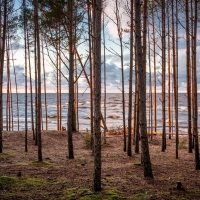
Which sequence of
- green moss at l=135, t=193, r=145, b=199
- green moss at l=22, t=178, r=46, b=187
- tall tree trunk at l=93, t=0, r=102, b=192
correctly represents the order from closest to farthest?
1. green moss at l=135, t=193, r=145, b=199
2. tall tree trunk at l=93, t=0, r=102, b=192
3. green moss at l=22, t=178, r=46, b=187

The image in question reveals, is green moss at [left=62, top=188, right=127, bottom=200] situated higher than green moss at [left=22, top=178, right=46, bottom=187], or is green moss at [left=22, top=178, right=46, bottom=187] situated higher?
green moss at [left=62, top=188, right=127, bottom=200]

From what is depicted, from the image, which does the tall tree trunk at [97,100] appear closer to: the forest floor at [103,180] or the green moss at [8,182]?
the forest floor at [103,180]

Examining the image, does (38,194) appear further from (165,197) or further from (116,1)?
(116,1)

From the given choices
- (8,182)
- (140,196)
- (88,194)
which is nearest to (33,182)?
(8,182)

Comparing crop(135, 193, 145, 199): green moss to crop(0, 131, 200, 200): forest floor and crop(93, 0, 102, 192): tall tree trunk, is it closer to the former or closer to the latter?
crop(0, 131, 200, 200): forest floor

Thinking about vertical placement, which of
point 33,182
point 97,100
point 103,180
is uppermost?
point 97,100

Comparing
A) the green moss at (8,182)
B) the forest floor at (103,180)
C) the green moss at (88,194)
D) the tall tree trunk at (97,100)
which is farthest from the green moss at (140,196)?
the green moss at (8,182)

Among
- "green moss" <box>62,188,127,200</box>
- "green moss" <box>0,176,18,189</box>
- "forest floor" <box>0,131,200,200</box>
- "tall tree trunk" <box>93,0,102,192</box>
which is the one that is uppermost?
"tall tree trunk" <box>93,0,102,192</box>

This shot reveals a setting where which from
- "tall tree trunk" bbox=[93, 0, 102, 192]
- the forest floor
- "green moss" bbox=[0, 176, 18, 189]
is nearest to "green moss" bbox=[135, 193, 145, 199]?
the forest floor

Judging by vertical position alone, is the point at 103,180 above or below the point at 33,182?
below

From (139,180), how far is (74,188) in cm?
193

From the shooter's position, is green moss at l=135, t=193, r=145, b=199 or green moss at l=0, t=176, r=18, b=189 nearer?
green moss at l=135, t=193, r=145, b=199

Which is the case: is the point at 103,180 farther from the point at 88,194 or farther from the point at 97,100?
the point at 97,100

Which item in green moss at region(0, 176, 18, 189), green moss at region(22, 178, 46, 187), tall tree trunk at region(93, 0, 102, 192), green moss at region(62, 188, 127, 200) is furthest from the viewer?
green moss at region(22, 178, 46, 187)
